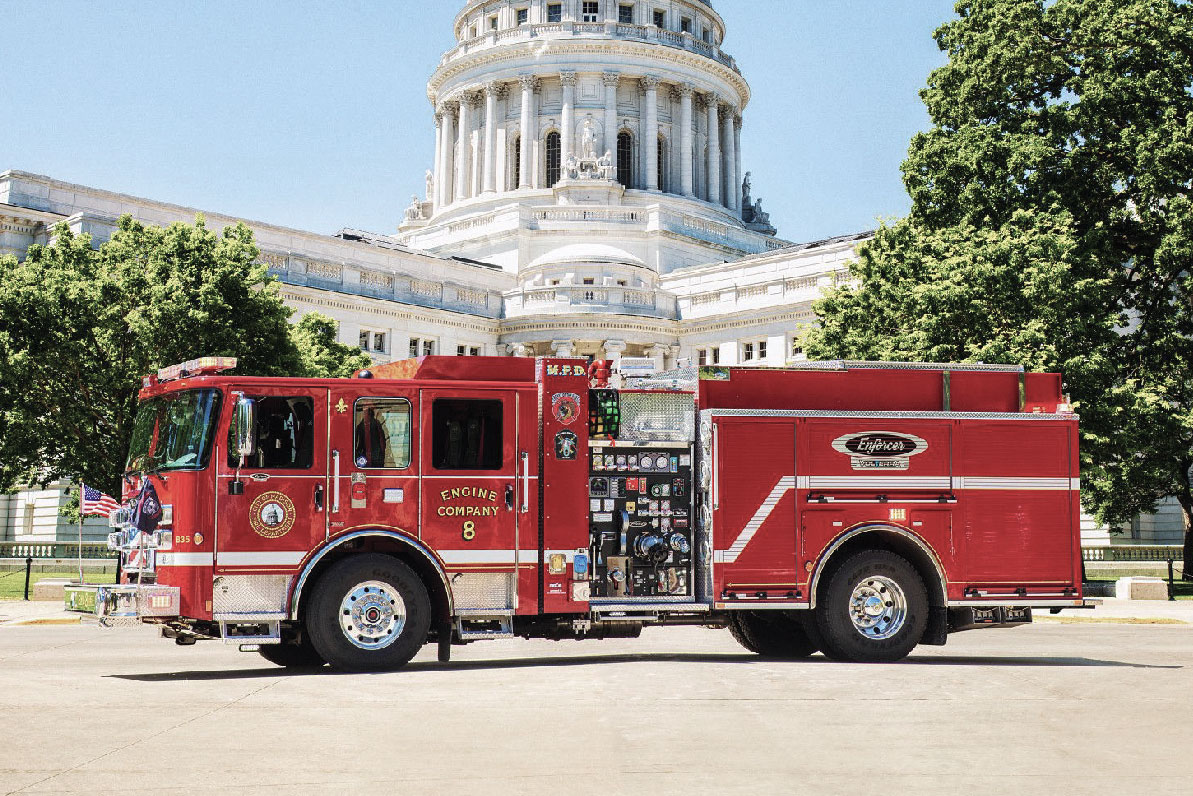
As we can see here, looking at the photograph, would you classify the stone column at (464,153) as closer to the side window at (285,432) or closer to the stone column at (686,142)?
the stone column at (686,142)

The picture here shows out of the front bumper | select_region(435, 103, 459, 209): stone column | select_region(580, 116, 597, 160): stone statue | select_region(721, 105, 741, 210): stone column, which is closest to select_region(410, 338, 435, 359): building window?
select_region(580, 116, 597, 160): stone statue

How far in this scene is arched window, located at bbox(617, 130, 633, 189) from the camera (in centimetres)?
9425

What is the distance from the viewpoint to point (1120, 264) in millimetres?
36844

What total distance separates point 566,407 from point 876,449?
3.61 m

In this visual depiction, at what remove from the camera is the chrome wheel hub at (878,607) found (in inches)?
586

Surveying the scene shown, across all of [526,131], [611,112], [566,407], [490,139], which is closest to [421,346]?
[526,131]

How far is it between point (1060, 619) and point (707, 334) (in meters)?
48.1

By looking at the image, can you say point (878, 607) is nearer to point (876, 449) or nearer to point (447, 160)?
point (876, 449)

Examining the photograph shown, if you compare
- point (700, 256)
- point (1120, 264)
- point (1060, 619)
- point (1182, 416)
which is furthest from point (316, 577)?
point (700, 256)

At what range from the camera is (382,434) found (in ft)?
46.1

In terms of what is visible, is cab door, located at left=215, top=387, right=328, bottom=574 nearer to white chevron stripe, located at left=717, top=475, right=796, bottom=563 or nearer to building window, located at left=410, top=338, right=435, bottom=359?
white chevron stripe, located at left=717, top=475, right=796, bottom=563

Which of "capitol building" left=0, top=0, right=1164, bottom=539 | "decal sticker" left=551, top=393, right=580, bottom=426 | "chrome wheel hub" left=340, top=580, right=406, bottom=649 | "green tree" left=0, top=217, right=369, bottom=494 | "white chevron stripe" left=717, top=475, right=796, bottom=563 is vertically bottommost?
"chrome wheel hub" left=340, top=580, right=406, bottom=649

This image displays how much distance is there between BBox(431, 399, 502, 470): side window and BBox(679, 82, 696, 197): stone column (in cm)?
8081

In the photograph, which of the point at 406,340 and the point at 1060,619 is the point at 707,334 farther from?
the point at 1060,619
